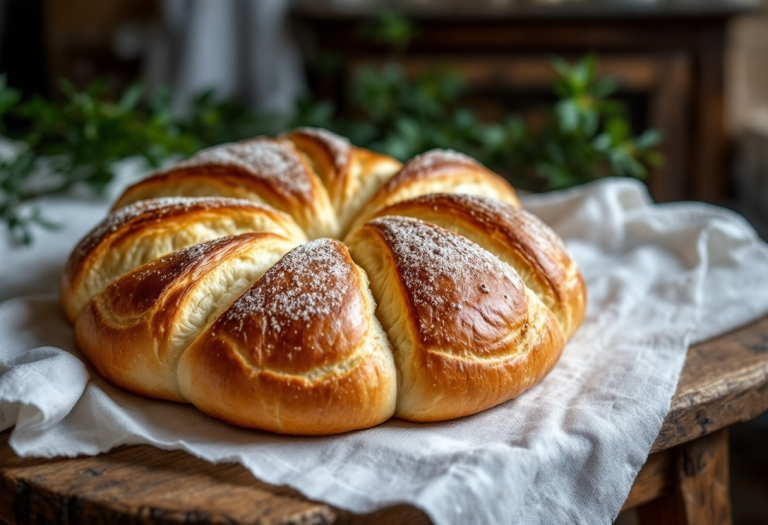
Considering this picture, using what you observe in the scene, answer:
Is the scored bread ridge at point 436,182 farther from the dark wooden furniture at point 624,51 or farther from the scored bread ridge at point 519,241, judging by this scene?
the dark wooden furniture at point 624,51

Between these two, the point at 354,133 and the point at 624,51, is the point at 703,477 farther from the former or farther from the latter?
the point at 624,51

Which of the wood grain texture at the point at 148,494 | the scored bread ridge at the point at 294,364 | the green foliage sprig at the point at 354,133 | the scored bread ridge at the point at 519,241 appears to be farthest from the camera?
the green foliage sprig at the point at 354,133

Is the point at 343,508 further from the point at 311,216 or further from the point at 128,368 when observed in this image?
the point at 311,216

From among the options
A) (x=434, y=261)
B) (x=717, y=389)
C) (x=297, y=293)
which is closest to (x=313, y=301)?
(x=297, y=293)

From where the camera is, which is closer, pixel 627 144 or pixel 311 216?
pixel 311 216

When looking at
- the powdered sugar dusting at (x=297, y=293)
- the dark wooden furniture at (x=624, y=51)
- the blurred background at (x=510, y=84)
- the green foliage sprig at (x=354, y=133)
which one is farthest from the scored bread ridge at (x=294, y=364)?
the dark wooden furniture at (x=624, y=51)

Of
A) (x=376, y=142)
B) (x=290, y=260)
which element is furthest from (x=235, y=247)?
(x=376, y=142)

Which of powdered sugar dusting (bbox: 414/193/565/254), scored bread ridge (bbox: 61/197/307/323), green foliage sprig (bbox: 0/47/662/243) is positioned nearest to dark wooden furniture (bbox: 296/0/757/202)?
green foliage sprig (bbox: 0/47/662/243)

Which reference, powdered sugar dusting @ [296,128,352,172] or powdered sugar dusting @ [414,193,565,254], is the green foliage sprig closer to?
powdered sugar dusting @ [296,128,352,172]
